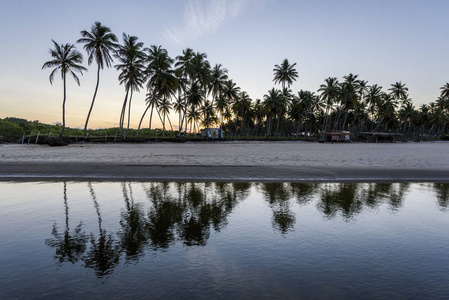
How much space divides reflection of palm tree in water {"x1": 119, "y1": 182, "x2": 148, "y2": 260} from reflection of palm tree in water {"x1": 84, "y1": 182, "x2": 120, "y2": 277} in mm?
150

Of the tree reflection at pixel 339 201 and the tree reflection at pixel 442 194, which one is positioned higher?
the tree reflection at pixel 442 194

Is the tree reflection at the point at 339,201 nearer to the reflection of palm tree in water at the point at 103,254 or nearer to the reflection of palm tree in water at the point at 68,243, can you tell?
the reflection of palm tree in water at the point at 103,254

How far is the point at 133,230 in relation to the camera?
483cm

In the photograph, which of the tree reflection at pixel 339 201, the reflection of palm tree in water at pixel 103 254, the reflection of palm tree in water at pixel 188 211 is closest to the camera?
the reflection of palm tree in water at pixel 103 254

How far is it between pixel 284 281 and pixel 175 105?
348 ft

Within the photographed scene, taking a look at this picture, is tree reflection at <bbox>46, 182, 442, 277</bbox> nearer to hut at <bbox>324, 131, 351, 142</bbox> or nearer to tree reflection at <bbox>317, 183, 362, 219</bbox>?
tree reflection at <bbox>317, 183, 362, 219</bbox>

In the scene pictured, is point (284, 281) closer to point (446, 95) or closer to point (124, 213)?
point (124, 213)

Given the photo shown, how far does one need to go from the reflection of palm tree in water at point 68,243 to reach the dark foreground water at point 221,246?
2 centimetres

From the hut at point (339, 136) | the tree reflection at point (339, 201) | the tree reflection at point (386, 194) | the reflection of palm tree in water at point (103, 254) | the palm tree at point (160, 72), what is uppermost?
the palm tree at point (160, 72)

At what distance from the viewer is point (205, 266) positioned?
3414 millimetres

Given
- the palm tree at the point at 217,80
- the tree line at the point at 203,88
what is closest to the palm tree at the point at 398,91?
the tree line at the point at 203,88

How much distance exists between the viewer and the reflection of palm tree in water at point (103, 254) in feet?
11.1

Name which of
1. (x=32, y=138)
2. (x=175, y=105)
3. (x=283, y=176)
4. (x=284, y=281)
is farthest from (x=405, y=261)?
(x=175, y=105)

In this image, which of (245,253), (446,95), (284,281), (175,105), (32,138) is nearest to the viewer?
(284,281)
